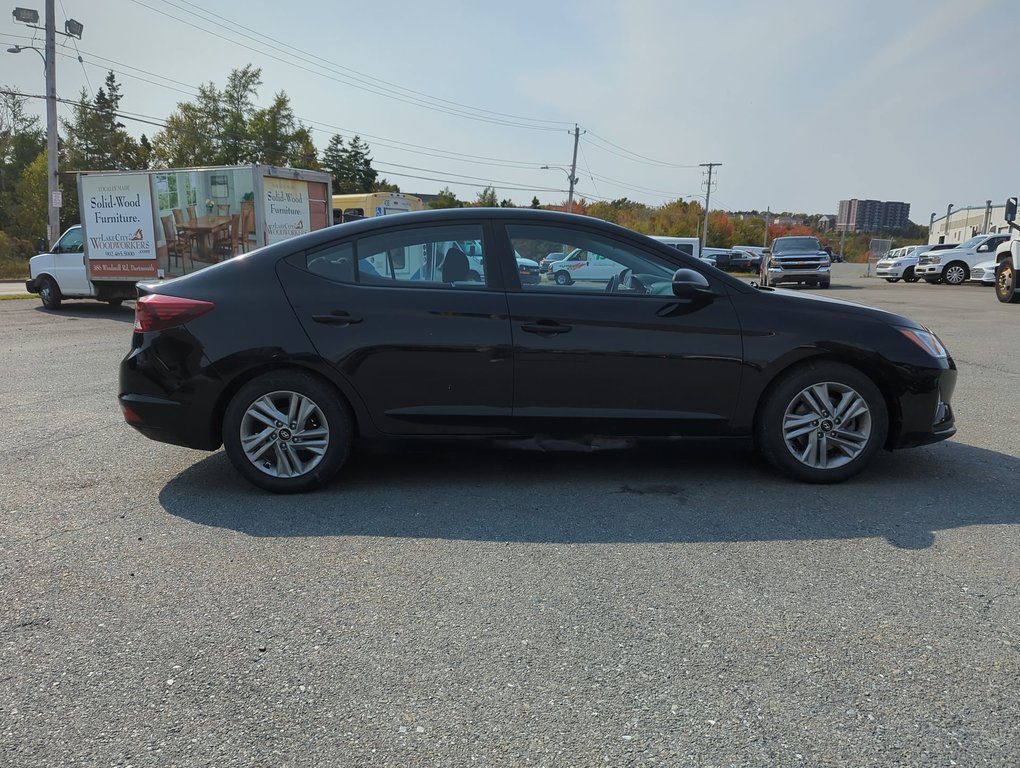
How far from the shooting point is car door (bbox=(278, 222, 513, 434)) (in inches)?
177

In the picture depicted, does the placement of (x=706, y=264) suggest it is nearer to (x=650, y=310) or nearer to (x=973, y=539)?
(x=650, y=310)

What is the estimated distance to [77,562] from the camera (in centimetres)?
360

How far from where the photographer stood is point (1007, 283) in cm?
1922

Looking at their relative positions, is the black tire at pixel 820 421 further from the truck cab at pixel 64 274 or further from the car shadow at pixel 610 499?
the truck cab at pixel 64 274

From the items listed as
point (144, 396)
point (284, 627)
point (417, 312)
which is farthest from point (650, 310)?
point (144, 396)

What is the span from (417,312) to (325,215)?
529 inches

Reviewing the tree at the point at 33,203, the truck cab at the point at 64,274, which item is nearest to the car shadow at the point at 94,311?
the truck cab at the point at 64,274

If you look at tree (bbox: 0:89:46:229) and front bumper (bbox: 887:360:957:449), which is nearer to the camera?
front bumper (bbox: 887:360:957:449)

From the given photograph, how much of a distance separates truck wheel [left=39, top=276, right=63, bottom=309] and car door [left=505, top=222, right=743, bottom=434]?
53.6 ft

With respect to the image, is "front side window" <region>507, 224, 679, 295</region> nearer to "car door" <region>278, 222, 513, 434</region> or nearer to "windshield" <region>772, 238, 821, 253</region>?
"car door" <region>278, 222, 513, 434</region>

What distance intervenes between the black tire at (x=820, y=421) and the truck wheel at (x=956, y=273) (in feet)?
96.7

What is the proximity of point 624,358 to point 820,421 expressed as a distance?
122cm

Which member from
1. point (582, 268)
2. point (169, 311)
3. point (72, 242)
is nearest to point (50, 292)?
point (72, 242)

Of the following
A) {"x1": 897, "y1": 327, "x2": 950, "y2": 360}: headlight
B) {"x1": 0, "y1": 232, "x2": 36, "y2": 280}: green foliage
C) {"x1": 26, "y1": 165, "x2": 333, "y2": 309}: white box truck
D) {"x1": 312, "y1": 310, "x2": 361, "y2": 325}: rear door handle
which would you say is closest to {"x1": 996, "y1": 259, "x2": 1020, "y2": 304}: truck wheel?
{"x1": 26, "y1": 165, "x2": 333, "y2": 309}: white box truck
